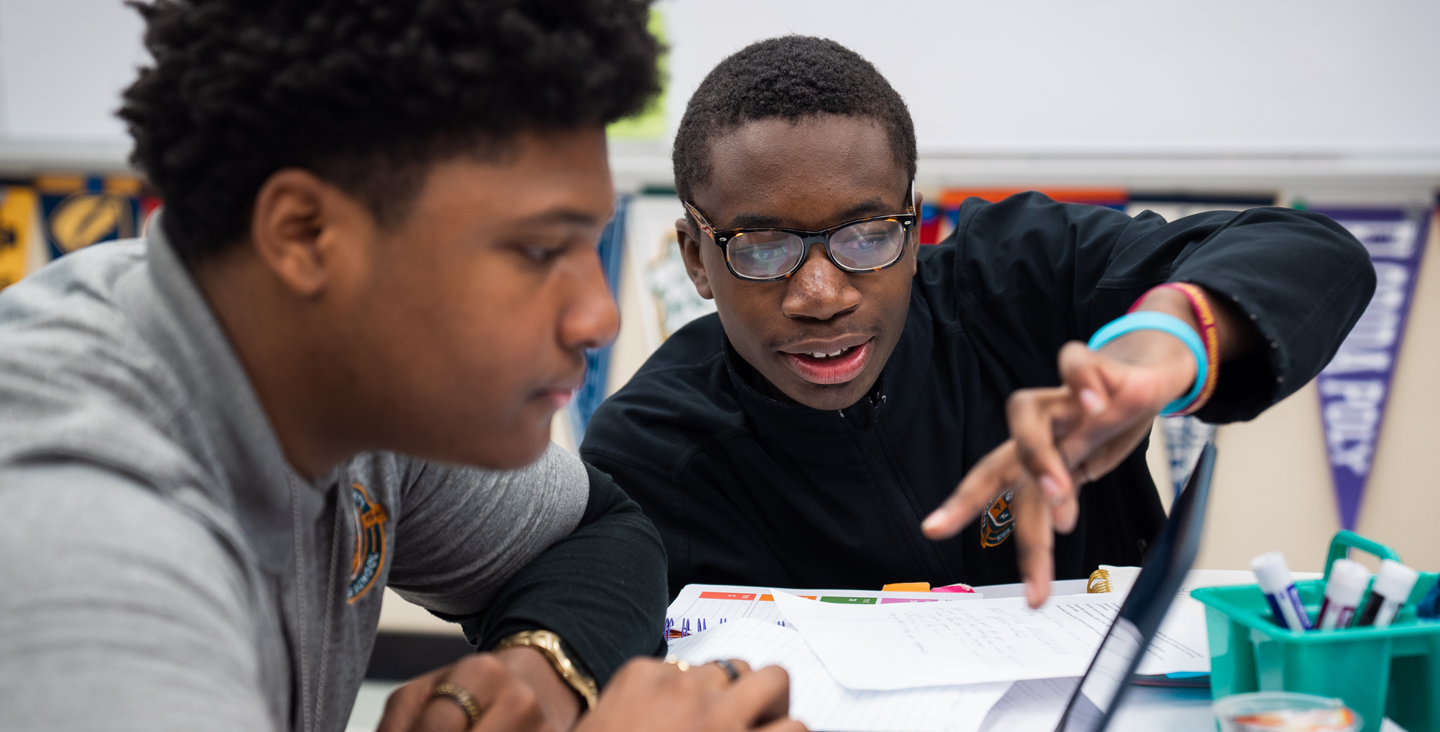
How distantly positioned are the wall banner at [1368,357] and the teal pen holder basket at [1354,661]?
152 centimetres

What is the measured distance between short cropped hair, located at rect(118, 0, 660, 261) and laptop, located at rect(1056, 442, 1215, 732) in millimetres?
470

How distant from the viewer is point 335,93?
53 centimetres

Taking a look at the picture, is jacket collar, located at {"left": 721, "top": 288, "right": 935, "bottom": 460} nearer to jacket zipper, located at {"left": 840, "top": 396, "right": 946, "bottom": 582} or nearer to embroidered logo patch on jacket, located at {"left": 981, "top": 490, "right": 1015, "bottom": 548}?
jacket zipper, located at {"left": 840, "top": 396, "right": 946, "bottom": 582}

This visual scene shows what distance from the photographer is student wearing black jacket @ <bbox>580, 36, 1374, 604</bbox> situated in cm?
103

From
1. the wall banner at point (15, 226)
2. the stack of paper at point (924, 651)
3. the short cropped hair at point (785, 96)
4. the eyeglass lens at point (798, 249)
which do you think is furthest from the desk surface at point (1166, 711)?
the wall banner at point (15, 226)

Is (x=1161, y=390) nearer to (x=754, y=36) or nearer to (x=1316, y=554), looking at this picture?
(x=754, y=36)

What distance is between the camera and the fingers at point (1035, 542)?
1.89 ft

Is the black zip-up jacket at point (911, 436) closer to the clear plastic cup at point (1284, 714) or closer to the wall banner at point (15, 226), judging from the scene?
the clear plastic cup at point (1284, 714)

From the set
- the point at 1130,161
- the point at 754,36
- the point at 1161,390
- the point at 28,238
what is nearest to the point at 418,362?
the point at 1161,390

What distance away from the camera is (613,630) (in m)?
0.77

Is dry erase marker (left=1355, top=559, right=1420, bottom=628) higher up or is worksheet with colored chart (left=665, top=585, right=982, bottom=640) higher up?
dry erase marker (left=1355, top=559, right=1420, bottom=628)

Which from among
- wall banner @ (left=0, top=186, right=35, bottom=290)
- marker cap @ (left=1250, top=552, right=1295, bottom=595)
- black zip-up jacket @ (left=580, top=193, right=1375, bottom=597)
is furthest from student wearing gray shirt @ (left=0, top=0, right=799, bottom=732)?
wall banner @ (left=0, top=186, right=35, bottom=290)

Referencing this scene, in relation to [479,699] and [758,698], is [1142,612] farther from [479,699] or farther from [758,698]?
[479,699]

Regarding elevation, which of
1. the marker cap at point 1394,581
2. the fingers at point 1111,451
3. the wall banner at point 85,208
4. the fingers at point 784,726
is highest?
the fingers at point 1111,451
